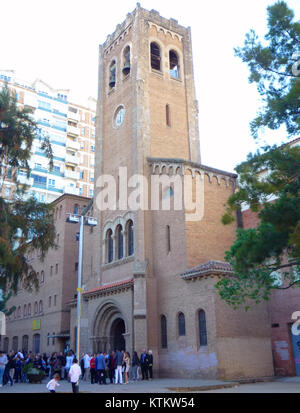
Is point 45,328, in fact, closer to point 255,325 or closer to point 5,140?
point 255,325

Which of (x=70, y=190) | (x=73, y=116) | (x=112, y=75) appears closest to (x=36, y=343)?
(x=112, y=75)

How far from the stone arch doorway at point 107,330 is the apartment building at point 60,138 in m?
29.9

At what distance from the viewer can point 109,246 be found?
28.4 metres

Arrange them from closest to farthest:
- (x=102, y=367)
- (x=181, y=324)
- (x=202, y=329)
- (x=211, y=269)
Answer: (x=102, y=367) → (x=211, y=269) → (x=202, y=329) → (x=181, y=324)

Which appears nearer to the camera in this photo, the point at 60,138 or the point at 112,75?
the point at 112,75

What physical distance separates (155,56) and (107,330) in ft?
62.6

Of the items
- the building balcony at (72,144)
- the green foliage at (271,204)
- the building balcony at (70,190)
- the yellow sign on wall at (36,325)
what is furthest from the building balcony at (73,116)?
the green foliage at (271,204)

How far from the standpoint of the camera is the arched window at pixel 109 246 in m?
27.8

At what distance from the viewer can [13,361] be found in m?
21.1

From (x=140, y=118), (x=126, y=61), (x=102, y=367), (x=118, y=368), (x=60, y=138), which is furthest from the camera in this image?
(x=60, y=138)

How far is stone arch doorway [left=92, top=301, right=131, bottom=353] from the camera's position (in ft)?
84.6

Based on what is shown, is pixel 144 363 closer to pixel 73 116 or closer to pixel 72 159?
pixel 72 159

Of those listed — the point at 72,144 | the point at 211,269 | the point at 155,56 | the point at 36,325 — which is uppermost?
the point at 72,144

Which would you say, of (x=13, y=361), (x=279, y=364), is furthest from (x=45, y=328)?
(x=279, y=364)
